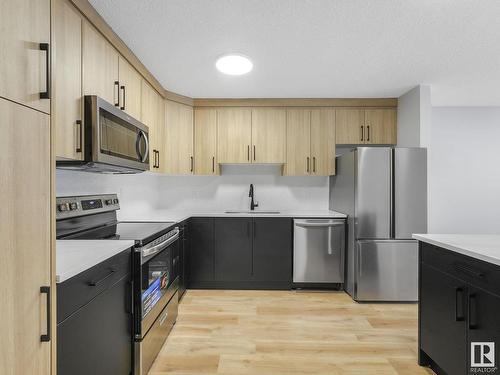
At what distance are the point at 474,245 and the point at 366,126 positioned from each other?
8.10ft

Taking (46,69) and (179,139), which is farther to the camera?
(179,139)

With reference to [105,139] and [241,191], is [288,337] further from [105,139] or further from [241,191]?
[241,191]

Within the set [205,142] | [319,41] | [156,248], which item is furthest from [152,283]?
[205,142]

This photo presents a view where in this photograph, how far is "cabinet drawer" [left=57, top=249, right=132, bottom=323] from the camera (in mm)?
1172

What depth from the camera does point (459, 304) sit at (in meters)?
1.66

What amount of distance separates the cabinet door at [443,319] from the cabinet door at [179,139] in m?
2.75

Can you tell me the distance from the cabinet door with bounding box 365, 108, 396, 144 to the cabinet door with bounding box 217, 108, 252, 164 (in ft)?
4.80

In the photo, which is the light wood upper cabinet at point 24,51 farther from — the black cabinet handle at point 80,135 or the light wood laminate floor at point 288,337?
the light wood laminate floor at point 288,337

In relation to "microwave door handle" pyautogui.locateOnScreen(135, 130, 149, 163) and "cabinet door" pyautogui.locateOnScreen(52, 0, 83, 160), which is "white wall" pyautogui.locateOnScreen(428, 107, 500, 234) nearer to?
"microwave door handle" pyautogui.locateOnScreen(135, 130, 149, 163)

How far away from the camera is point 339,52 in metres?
2.54

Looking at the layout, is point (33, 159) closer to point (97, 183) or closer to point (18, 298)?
point (18, 298)

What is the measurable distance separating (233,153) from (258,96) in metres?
0.75

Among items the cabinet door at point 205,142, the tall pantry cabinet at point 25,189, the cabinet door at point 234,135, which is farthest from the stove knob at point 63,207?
the cabinet door at point 234,135

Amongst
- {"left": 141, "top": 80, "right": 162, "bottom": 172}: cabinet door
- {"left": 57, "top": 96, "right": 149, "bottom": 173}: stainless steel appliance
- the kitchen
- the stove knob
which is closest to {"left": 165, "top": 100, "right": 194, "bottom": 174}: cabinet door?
the kitchen
